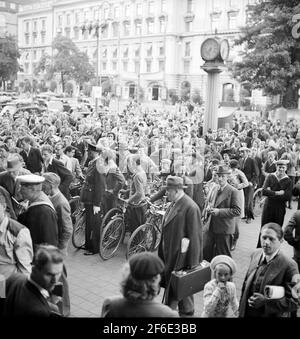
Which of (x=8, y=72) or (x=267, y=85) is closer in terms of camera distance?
(x=267, y=85)

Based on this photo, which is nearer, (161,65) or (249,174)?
(249,174)

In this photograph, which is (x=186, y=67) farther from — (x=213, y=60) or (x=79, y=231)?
(x=79, y=231)

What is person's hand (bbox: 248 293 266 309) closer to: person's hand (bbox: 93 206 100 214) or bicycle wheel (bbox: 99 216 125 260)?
bicycle wheel (bbox: 99 216 125 260)

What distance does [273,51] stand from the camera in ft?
98.1

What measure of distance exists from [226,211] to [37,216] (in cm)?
260

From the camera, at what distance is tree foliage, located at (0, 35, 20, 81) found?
45.3 meters

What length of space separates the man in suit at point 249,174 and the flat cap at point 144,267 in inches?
293

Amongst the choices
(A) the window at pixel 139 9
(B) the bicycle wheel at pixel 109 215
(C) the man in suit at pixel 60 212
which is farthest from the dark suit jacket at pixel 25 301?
(A) the window at pixel 139 9

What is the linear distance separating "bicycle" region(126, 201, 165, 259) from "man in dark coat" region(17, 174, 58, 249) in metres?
2.53

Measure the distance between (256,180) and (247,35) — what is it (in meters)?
23.5

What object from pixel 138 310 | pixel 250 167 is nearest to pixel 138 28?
pixel 250 167

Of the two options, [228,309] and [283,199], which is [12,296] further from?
[283,199]
